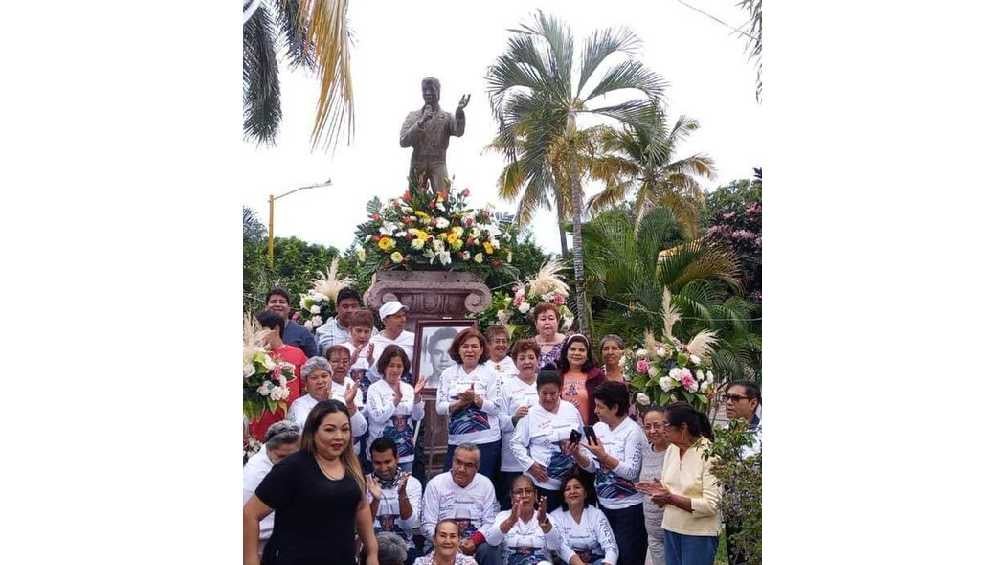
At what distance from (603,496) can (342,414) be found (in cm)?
146

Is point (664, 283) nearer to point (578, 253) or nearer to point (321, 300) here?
point (578, 253)

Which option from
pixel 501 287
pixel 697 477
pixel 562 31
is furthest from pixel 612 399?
pixel 562 31

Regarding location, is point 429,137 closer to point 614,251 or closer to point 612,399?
point 614,251

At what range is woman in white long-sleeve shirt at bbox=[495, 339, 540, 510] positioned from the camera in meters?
5.70

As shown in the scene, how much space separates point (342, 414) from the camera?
514cm

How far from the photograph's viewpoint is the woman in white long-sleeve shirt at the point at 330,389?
212 inches

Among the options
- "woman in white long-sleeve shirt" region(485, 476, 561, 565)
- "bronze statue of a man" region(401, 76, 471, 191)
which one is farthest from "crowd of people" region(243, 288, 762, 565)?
"bronze statue of a man" region(401, 76, 471, 191)

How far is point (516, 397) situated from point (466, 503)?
676mm

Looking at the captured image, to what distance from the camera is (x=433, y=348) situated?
6.00 meters

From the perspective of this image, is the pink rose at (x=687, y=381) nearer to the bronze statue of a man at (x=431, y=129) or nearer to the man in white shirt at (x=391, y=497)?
the man in white shirt at (x=391, y=497)

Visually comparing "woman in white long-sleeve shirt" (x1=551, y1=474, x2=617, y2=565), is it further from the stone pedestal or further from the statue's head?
the statue's head

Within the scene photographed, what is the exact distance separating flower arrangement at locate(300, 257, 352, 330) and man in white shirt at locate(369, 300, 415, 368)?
48 cm

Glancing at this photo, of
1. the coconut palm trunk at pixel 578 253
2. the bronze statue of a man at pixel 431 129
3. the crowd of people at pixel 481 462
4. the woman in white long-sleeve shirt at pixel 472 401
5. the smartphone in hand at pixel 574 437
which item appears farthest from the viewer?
the coconut palm trunk at pixel 578 253

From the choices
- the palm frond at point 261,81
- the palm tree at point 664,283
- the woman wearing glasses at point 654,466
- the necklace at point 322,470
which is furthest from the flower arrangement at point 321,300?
the woman wearing glasses at point 654,466
